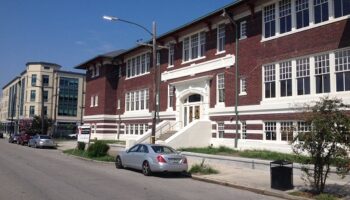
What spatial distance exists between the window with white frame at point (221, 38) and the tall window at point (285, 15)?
5.68 meters

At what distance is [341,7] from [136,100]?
26.3 metres

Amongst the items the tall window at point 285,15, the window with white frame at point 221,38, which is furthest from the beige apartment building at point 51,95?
the tall window at point 285,15

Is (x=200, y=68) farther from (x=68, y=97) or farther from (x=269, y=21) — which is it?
(x=68, y=97)

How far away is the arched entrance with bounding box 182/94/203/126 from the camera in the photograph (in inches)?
1297

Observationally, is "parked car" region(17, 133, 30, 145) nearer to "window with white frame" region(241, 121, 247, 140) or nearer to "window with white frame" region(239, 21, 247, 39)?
"window with white frame" region(241, 121, 247, 140)

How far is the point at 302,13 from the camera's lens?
24.1 m

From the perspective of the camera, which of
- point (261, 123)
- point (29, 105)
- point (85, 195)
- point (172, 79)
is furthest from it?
point (29, 105)

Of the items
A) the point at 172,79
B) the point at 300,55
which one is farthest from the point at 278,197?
the point at 172,79

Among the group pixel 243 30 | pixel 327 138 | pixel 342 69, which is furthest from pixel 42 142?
pixel 327 138

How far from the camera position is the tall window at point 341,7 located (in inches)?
848

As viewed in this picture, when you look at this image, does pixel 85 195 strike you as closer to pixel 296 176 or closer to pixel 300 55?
pixel 296 176

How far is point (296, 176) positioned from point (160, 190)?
6753mm

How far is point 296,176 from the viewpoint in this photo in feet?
58.3

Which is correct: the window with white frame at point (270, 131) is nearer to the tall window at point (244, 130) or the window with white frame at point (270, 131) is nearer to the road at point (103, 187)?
the tall window at point (244, 130)
